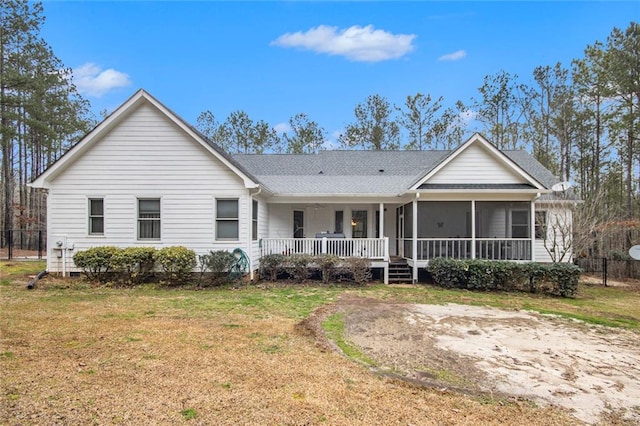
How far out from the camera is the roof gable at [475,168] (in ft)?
43.6

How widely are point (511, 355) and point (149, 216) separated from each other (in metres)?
11.2

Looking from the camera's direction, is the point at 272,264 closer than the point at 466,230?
Yes

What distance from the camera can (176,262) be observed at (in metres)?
11.3

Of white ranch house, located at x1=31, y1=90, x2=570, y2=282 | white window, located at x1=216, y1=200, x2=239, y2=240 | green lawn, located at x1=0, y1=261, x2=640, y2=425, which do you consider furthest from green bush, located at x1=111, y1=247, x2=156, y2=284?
green lawn, located at x1=0, y1=261, x2=640, y2=425

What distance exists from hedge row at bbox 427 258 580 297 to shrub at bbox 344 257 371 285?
233 cm

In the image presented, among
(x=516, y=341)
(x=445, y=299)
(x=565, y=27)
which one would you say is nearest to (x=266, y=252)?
(x=445, y=299)

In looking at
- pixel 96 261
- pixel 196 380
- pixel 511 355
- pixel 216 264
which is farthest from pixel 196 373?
pixel 96 261

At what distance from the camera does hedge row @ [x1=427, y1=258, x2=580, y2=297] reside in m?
11.5

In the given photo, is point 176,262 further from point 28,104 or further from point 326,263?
point 28,104

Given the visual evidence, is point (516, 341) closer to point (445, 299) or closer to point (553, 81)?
point (445, 299)

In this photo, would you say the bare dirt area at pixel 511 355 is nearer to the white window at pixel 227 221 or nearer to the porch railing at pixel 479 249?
the porch railing at pixel 479 249

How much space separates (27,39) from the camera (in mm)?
23766

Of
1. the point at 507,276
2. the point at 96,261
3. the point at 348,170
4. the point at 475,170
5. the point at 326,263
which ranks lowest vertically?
the point at 507,276

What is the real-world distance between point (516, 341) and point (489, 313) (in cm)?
245
